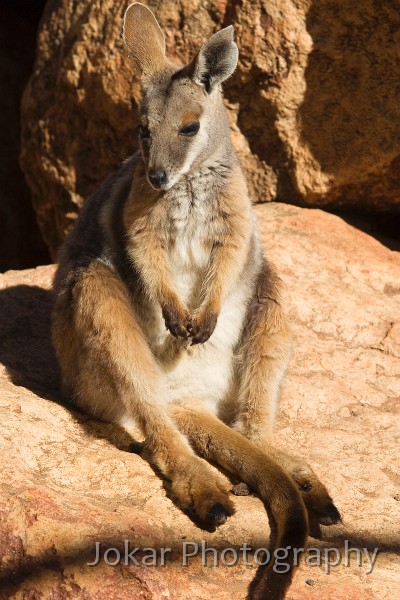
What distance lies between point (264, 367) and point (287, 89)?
95.5 inches

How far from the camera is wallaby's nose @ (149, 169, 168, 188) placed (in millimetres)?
3738

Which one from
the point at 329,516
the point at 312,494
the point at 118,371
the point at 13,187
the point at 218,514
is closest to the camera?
the point at 218,514

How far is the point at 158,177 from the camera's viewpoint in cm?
374

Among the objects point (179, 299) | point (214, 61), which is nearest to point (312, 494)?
point (179, 299)

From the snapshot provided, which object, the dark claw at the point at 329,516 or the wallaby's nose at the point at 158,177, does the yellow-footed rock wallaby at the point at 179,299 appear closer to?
the wallaby's nose at the point at 158,177

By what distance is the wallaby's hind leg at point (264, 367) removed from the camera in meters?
3.87

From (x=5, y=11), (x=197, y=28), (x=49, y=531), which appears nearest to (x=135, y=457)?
(x=49, y=531)

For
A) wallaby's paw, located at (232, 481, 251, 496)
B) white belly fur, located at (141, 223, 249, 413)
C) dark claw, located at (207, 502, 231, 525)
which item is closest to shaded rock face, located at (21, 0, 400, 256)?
white belly fur, located at (141, 223, 249, 413)

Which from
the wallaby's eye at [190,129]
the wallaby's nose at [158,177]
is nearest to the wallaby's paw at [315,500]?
the wallaby's nose at [158,177]

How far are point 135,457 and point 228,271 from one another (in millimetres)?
946

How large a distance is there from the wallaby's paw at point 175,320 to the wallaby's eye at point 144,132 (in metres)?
0.76

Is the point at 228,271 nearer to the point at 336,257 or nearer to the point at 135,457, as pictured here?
the point at 135,457

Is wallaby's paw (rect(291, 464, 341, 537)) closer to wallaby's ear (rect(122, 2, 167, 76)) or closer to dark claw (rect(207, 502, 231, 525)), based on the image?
dark claw (rect(207, 502, 231, 525))

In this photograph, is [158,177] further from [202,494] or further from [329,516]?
[329,516]
